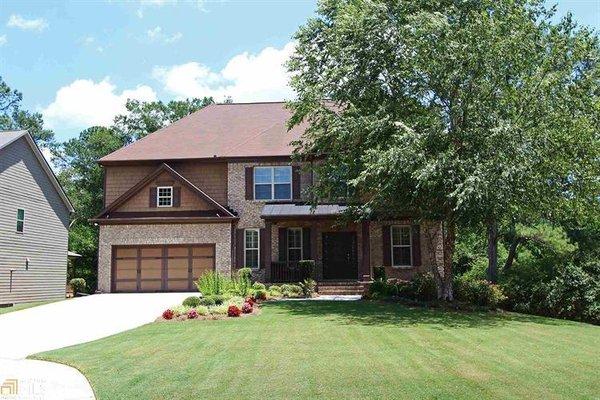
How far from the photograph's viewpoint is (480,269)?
3303 centimetres

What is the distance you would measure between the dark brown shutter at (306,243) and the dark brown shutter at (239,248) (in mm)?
2891

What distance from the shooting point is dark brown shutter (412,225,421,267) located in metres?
27.0

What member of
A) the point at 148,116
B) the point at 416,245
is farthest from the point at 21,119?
the point at 416,245

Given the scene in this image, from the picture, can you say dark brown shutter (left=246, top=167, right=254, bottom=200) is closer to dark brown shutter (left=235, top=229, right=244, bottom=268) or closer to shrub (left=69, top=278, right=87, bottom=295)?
dark brown shutter (left=235, top=229, right=244, bottom=268)

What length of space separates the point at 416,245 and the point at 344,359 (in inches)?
698

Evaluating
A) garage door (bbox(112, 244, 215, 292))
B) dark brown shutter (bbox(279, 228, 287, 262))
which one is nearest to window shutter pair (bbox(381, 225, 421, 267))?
dark brown shutter (bbox(279, 228, 287, 262))

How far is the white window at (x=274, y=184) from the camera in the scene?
27.9 metres

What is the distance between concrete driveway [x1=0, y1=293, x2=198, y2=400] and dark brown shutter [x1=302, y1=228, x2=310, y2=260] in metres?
6.14

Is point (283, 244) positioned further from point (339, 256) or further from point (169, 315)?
point (169, 315)

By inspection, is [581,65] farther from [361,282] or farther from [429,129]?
[361,282]

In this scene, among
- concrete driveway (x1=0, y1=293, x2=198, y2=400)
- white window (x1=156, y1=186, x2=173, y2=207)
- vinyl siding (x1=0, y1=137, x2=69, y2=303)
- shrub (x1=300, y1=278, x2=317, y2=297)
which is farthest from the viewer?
white window (x1=156, y1=186, x2=173, y2=207)

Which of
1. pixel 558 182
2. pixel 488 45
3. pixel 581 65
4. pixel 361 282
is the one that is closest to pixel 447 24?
pixel 488 45

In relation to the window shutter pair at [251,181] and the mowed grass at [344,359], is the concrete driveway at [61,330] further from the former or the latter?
the window shutter pair at [251,181]

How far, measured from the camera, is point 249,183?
2797cm
